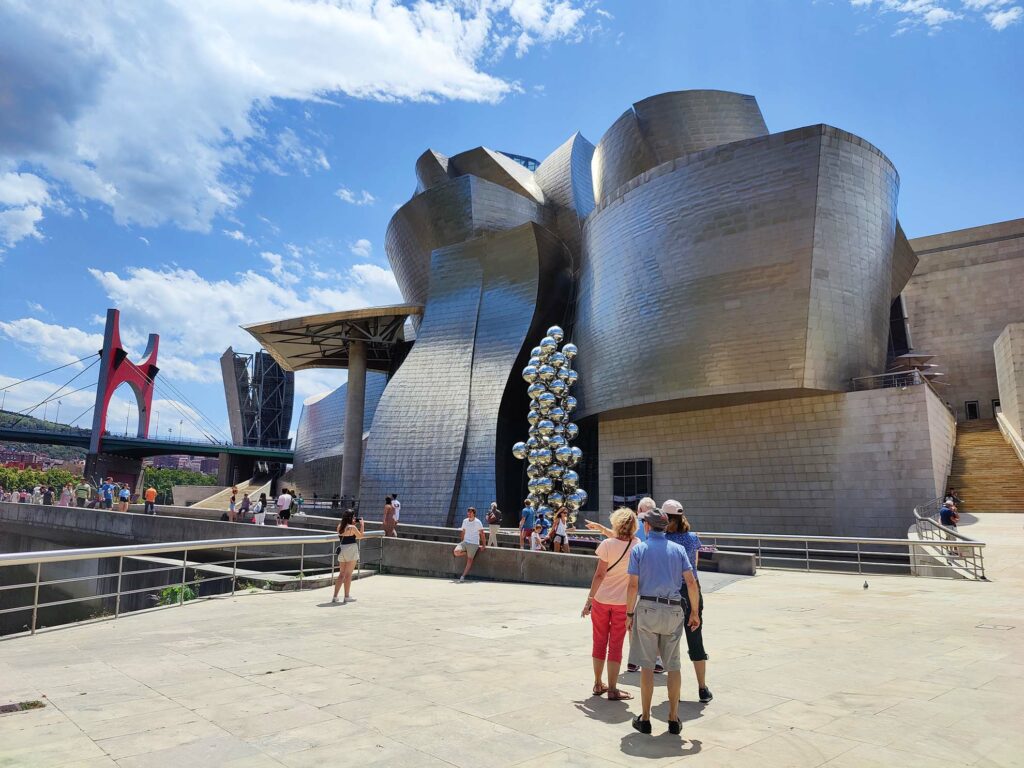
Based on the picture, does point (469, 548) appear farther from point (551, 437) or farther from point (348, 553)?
point (551, 437)

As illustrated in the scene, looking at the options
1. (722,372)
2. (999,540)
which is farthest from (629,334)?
(999,540)

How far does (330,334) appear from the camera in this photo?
120ft

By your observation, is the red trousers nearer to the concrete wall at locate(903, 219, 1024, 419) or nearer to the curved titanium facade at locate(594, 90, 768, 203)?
the curved titanium facade at locate(594, 90, 768, 203)

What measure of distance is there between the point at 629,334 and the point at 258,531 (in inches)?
582

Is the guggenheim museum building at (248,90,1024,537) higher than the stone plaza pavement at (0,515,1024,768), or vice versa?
the guggenheim museum building at (248,90,1024,537)

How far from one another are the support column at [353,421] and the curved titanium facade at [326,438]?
21.0ft

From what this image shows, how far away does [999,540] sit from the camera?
14.7m

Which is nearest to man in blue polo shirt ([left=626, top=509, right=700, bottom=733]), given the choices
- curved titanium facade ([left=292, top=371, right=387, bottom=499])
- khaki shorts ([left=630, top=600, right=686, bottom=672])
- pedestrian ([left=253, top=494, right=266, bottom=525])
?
khaki shorts ([left=630, top=600, right=686, bottom=672])

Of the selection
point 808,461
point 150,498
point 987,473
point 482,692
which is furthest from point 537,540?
point 150,498

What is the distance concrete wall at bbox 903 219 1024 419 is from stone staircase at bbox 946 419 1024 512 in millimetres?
9215

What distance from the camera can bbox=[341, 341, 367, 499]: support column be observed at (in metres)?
35.5

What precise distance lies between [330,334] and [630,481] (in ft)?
60.3

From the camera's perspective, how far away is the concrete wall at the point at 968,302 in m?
34.9

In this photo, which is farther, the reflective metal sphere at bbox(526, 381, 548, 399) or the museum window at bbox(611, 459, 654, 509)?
the museum window at bbox(611, 459, 654, 509)
